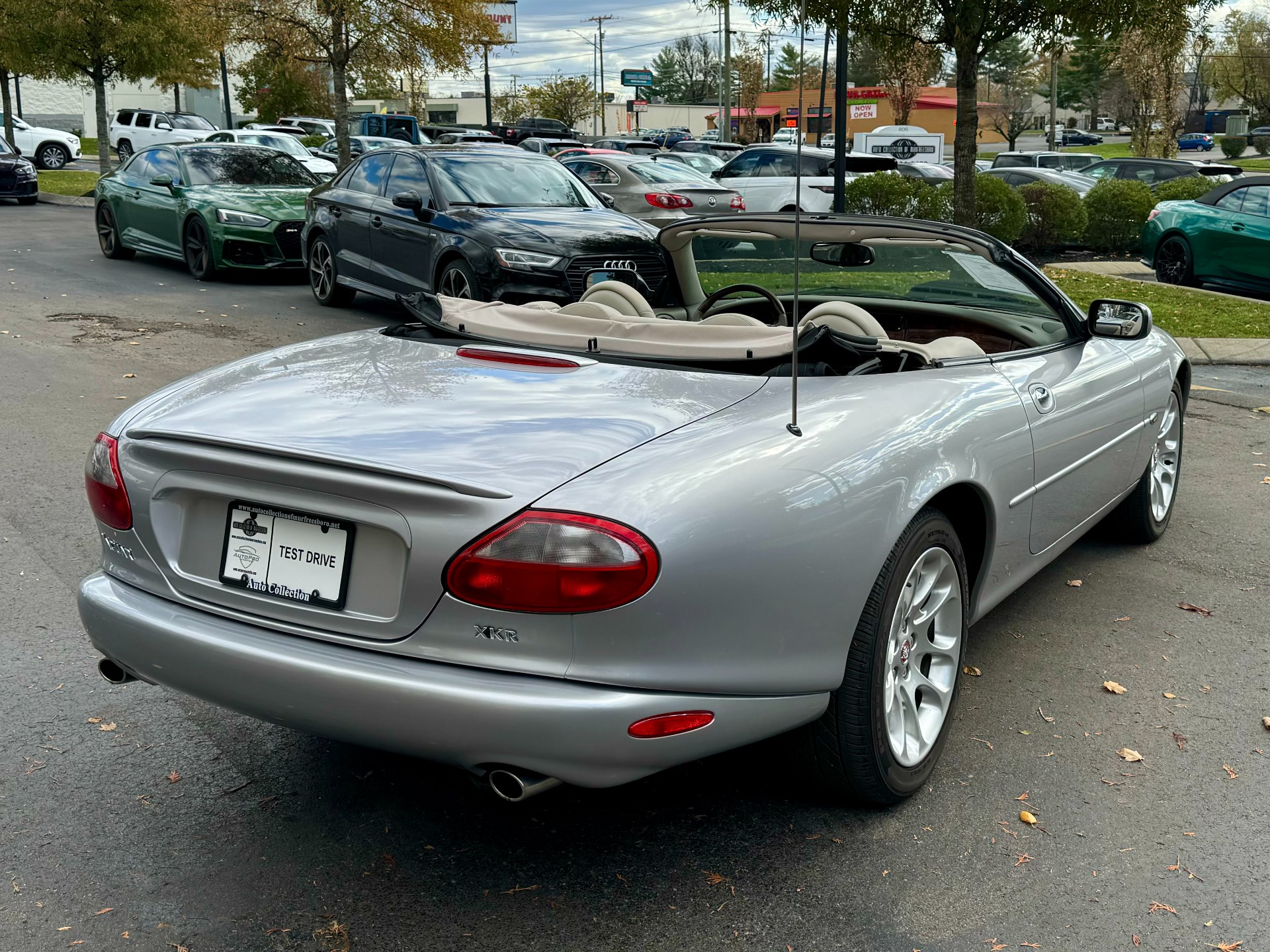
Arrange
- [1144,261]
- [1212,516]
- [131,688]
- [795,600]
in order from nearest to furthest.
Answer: [795,600] < [131,688] < [1212,516] < [1144,261]

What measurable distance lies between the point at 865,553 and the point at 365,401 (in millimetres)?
1223

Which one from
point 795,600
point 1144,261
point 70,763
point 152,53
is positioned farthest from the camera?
point 152,53

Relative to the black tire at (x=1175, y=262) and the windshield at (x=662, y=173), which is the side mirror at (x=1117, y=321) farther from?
the windshield at (x=662, y=173)

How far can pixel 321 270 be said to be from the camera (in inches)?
474

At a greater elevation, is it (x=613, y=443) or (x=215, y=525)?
(x=613, y=443)

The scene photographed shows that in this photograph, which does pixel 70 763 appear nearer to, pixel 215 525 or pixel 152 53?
pixel 215 525

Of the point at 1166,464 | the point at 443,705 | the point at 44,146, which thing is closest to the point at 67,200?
the point at 44,146

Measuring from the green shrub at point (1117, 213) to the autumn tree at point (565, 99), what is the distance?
52.6 m

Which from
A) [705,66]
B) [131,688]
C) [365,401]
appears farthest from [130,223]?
[705,66]

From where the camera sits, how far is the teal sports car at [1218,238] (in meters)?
13.8

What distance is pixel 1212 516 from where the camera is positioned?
579cm

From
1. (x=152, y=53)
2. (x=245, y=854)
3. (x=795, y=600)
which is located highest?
(x=152, y=53)

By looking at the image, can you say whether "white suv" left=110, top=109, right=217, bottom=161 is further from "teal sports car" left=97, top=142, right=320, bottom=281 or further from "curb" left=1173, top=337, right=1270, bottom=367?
"curb" left=1173, top=337, right=1270, bottom=367

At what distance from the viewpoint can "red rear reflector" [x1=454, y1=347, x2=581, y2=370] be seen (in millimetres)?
3285
